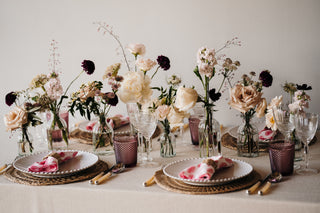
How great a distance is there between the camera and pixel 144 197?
1280 mm

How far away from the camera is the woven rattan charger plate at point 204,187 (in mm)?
1227

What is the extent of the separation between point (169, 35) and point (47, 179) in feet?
4.70

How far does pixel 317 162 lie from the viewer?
1.49 metres

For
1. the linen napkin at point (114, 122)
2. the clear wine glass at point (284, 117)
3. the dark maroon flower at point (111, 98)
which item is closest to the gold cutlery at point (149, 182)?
the dark maroon flower at point (111, 98)

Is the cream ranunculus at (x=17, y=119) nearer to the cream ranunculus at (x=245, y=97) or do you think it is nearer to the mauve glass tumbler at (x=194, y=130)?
the mauve glass tumbler at (x=194, y=130)

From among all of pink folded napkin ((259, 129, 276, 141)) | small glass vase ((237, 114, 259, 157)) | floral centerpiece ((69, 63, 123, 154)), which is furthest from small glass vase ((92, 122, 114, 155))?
pink folded napkin ((259, 129, 276, 141))

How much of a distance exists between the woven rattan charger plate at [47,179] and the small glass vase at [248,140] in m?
0.56

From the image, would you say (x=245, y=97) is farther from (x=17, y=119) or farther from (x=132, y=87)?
(x=17, y=119)

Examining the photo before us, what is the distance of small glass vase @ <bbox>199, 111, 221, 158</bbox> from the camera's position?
5.11 ft

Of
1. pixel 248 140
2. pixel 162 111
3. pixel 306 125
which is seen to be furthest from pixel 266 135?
pixel 162 111

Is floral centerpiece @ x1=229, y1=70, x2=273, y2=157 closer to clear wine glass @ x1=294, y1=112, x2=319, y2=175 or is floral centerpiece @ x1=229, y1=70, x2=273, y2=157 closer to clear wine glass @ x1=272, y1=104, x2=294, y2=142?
clear wine glass @ x1=272, y1=104, x2=294, y2=142

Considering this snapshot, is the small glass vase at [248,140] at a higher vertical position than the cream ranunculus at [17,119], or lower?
lower

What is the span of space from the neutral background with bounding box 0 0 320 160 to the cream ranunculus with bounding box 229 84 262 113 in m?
0.93

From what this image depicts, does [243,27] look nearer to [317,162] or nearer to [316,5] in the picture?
[316,5]
